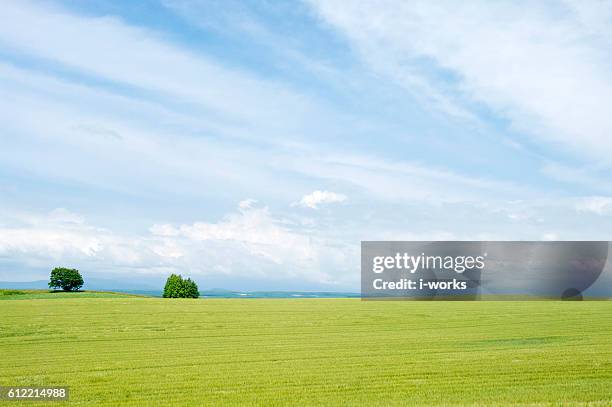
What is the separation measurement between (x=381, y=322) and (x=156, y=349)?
2273 cm

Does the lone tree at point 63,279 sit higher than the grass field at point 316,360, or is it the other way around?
the lone tree at point 63,279

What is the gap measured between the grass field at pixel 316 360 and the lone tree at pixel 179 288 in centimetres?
6546

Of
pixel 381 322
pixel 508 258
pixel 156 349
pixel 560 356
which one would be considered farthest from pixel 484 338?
pixel 508 258

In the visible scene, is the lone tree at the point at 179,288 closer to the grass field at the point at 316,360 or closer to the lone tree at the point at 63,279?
the lone tree at the point at 63,279

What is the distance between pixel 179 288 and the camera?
4604 inches

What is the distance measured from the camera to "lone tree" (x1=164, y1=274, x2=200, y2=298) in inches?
4587

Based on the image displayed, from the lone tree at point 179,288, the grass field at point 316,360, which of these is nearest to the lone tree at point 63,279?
the lone tree at point 179,288

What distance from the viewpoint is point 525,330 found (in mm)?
41719

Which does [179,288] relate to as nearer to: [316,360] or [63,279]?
[63,279]

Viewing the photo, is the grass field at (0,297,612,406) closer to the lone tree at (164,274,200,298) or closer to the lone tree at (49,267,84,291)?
the lone tree at (164,274,200,298)

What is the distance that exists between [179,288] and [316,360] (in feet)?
307

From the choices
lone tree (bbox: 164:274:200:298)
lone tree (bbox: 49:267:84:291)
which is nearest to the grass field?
lone tree (bbox: 164:274:200:298)

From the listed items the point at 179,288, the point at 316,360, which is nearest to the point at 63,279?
the point at 179,288

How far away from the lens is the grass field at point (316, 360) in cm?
1947
